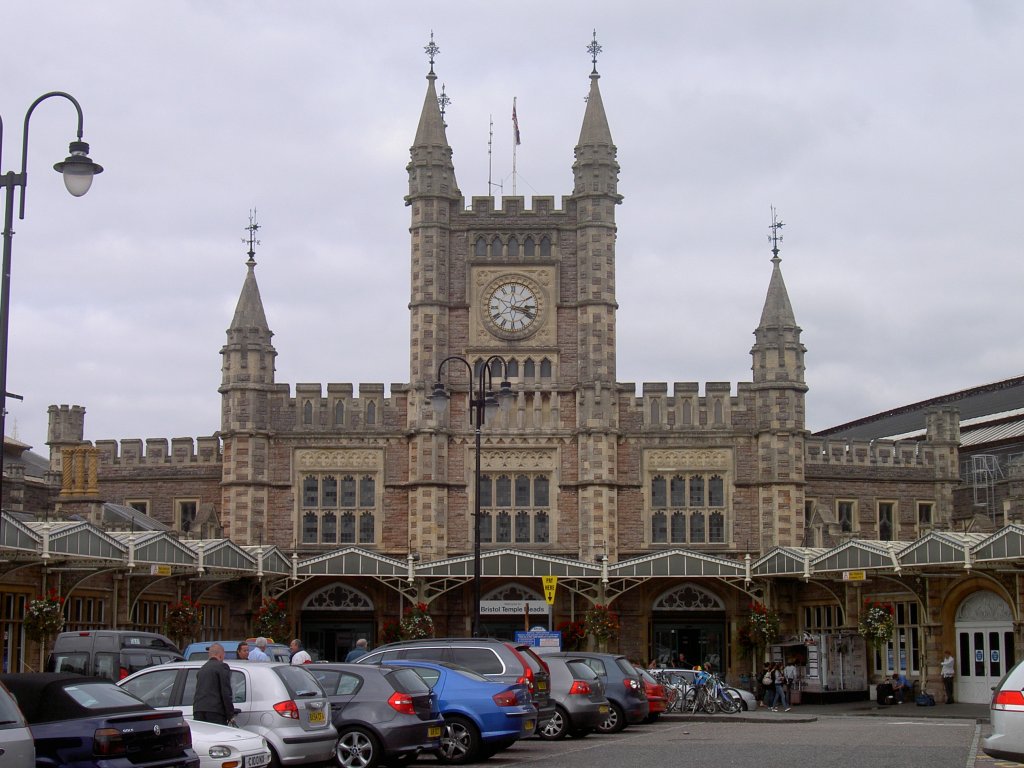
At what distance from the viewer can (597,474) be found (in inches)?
1885

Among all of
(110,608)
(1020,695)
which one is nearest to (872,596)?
(110,608)

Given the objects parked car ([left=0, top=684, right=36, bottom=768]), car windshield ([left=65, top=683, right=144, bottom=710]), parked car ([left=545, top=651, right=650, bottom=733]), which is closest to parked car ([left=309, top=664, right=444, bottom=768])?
car windshield ([left=65, top=683, right=144, bottom=710])

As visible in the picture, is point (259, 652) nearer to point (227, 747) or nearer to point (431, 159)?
point (227, 747)

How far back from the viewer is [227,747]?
16453 mm

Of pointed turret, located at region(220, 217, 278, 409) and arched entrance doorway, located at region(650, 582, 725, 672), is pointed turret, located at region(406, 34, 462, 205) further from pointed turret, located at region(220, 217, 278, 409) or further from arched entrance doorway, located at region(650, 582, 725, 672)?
arched entrance doorway, located at region(650, 582, 725, 672)

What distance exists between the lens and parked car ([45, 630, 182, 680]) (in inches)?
1016

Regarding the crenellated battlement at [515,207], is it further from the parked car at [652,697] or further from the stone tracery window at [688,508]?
the parked car at [652,697]

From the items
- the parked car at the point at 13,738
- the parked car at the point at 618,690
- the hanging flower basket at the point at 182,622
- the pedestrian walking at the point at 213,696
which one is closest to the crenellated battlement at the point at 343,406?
the hanging flower basket at the point at 182,622

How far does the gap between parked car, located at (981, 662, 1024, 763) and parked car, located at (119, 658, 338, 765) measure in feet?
25.3

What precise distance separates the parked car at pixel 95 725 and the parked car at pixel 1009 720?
8.45 metres

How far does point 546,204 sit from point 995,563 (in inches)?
805

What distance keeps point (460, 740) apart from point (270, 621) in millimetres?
23711

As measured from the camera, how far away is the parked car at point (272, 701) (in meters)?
17.7

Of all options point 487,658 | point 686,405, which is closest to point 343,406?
point 686,405
